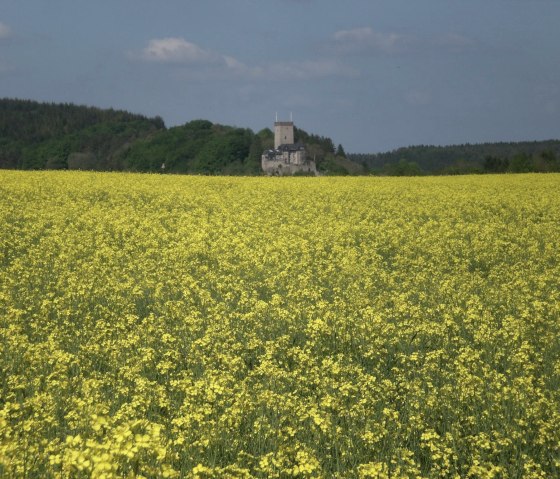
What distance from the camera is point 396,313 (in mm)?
10367

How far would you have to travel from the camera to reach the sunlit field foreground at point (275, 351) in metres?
6.02

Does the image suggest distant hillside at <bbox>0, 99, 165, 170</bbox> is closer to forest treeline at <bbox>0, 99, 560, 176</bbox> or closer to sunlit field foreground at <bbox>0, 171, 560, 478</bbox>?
forest treeline at <bbox>0, 99, 560, 176</bbox>

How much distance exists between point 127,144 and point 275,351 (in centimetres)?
14547

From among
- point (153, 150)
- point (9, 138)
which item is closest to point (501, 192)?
point (153, 150)

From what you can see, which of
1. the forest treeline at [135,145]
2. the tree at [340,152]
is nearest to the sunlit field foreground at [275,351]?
the forest treeline at [135,145]

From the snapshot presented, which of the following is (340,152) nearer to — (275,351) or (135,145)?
(135,145)

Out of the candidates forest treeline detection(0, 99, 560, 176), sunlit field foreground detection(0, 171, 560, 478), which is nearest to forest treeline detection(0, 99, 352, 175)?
forest treeline detection(0, 99, 560, 176)

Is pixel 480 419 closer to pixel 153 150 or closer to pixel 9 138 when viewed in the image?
pixel 153 150

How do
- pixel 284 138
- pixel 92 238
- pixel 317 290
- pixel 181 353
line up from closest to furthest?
1. pixel 181 353
2. pixel 317 290
3. pixel 92 238
4. pixel 284 138

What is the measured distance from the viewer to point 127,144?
147875mm

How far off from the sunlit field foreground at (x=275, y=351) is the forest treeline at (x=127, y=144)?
83.6 meters

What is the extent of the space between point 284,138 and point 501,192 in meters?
150

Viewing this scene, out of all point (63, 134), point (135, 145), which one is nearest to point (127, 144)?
point (135, 145)

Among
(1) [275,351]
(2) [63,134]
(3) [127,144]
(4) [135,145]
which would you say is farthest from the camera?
(2) [63,134]
